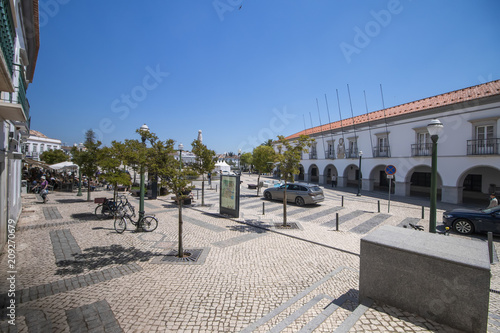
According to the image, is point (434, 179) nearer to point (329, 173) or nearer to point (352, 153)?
point (352, 153)

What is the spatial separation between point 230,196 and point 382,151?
18737 mm

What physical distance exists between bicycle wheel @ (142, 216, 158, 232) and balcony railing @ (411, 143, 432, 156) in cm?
2157

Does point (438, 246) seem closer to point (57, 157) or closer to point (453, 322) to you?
point (453, 322)

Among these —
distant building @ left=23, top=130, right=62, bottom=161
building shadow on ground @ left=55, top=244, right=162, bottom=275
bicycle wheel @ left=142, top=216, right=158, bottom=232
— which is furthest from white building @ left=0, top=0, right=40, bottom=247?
distant building @ left=23, top=130, right=62, bottom=161

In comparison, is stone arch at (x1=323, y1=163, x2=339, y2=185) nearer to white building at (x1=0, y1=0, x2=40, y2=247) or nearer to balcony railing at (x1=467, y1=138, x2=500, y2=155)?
balcony railing at (x1=467, y1=138, x2=500, y2=155)

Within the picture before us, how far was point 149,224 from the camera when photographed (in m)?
8.90

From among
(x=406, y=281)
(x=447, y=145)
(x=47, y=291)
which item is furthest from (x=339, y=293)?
(x=447, y=145)

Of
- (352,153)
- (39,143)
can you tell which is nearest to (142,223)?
(352,153)

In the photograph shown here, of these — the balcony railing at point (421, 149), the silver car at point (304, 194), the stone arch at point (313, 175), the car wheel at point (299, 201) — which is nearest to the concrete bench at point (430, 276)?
the silver car at point (304, 194)

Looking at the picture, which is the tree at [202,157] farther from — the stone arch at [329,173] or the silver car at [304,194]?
the stone arch at [329,173]

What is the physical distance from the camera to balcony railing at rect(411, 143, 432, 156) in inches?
746

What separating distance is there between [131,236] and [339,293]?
716cm

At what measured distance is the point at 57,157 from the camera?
34688 mm

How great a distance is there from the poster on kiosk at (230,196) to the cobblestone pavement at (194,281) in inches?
72.9
